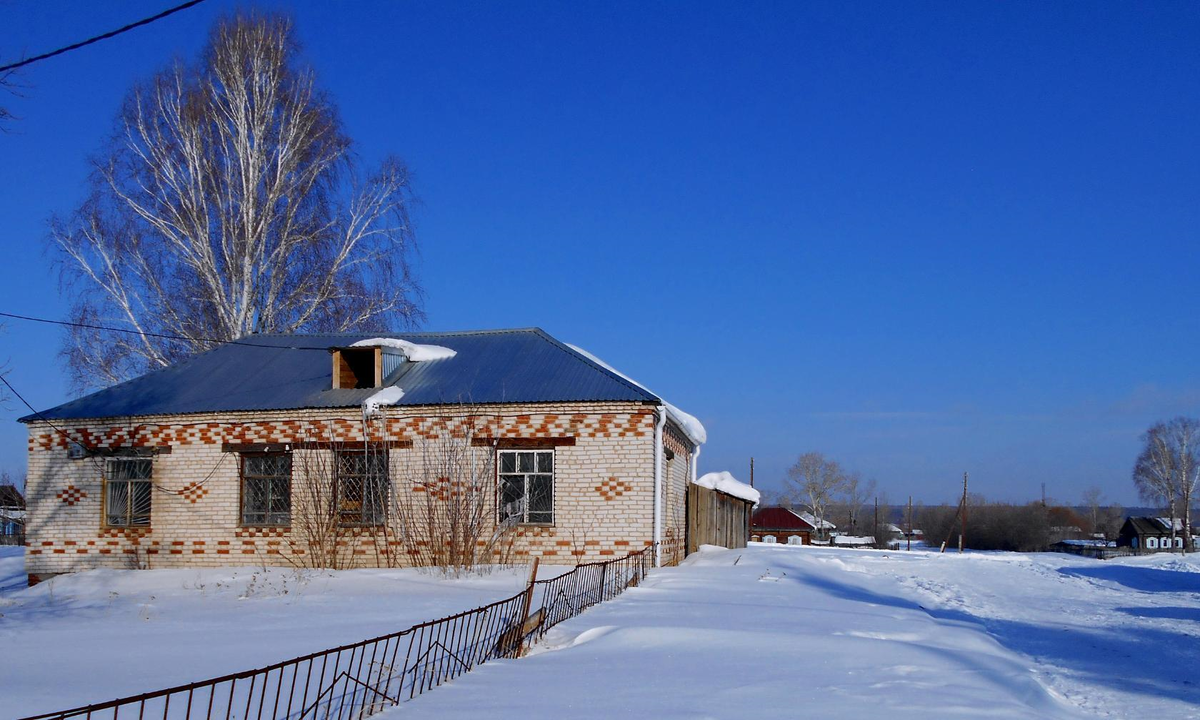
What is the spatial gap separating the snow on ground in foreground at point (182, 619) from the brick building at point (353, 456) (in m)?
1.07

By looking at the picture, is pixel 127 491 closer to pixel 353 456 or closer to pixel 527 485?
pixel 353 456

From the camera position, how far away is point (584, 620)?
10648 mm

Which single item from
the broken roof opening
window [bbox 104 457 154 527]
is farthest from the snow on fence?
window [bbox 104 457 154 527]

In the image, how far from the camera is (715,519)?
79.4 feet

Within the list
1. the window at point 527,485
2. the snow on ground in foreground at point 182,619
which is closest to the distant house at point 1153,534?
the window at point 527,485

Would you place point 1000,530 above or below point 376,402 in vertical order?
below

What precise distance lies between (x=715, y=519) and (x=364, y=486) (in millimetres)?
9294

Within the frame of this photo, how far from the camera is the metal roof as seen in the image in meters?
17.9

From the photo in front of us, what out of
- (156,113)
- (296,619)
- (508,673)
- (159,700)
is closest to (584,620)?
(508,673)

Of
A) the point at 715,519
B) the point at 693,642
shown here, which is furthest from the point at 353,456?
the point at 693,642

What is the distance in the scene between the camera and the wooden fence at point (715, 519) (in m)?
20.9

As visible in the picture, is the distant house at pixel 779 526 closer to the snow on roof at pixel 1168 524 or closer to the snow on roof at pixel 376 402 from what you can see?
the snow on roof at pixel 1168 524

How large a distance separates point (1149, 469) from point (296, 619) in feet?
249

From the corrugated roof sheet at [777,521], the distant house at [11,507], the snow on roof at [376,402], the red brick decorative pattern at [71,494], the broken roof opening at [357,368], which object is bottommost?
the corrugated roof sheet at [777,521]
